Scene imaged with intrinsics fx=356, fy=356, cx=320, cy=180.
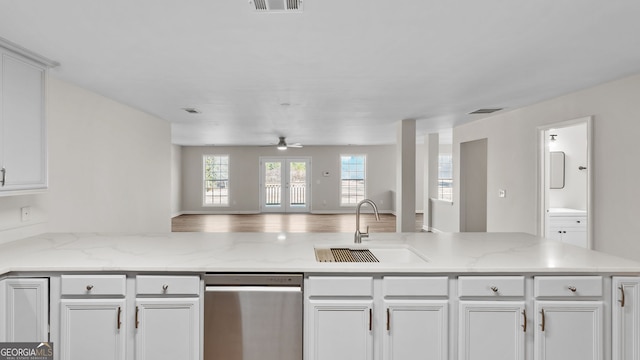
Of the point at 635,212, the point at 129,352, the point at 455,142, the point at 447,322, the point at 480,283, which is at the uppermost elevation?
the point at 455,142

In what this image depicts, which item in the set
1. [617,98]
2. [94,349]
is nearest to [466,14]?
[617,98]

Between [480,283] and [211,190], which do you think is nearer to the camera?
[480,283]

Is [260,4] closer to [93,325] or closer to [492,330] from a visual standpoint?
[93,325]

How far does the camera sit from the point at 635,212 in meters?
3.36

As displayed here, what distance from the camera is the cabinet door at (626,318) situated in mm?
1988

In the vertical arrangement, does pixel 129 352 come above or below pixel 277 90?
below

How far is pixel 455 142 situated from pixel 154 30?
628cm

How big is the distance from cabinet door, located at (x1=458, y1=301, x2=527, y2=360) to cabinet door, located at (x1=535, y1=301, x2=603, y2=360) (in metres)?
0.11

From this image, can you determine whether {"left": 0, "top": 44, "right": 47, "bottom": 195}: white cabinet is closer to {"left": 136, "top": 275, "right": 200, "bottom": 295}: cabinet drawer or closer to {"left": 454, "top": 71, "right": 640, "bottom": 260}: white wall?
{"left": 136, "top": 275, "right": 200, "bottom": 295}: cabinet drawer

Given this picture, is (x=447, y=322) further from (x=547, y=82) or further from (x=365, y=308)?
(x=547, y=82)

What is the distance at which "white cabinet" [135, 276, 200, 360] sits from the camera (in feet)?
6.61

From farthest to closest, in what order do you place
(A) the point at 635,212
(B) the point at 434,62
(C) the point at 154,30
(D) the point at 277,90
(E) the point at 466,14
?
1. (D) the point at 277,90
2. (A) the point at 635,212
3. (B) the point at 434,62
4. (C) the point at 154,30
5. (E) the point at 466,14

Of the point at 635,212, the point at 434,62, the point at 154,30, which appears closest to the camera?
the point at 154,30

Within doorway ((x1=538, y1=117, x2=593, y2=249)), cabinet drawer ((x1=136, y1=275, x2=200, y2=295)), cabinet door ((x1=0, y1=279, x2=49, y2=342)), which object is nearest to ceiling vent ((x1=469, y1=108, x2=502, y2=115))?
doorway ((x1=538, y1=117, x2=593, y2=249))
